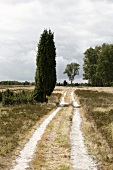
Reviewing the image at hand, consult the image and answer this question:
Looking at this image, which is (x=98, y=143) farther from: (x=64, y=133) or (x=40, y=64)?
(x=40, y=64)

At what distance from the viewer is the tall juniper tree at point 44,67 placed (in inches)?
1930

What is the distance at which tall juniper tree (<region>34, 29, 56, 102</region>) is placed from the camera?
1930 inches

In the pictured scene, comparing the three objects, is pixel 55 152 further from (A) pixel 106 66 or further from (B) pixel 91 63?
(B) pixel 91 63

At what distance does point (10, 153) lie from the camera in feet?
48.7

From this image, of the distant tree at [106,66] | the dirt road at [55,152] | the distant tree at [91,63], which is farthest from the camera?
the distant tree at [91,63]

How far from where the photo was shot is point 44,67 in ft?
161

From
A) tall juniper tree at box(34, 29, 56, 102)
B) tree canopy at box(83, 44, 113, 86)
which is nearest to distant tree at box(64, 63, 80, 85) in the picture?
tree canopy at box(83, 44, 113, 86)

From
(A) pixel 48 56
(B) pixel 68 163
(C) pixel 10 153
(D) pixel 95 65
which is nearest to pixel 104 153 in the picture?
(B) pixel 68 163

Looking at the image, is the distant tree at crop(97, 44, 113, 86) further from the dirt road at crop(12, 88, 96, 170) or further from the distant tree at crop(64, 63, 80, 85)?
the dirt road at crop(12, 88, 96, 170)

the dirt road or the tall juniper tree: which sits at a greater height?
the tall juniper tree

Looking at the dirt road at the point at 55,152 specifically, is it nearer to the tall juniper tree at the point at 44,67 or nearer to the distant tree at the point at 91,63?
the tall juniper tree at the point at 44,67

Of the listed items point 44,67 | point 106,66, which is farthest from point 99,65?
point 44,67

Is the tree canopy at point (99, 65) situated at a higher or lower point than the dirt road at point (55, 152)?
higher

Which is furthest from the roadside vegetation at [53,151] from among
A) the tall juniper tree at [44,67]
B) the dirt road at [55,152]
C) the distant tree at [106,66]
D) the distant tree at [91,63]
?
the distant tree at [91,63]
